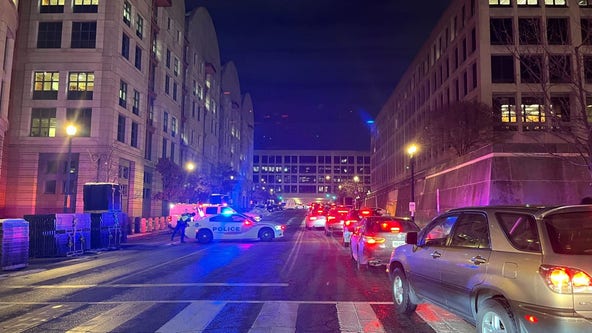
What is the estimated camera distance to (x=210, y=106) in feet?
250

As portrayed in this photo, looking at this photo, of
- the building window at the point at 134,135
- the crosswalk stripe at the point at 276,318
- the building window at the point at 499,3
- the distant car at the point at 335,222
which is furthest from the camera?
the building window at the point at 134,135

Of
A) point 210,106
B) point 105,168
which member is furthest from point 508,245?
point 210,106

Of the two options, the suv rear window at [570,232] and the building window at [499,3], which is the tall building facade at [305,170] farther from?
the suv rear window at [570,232]

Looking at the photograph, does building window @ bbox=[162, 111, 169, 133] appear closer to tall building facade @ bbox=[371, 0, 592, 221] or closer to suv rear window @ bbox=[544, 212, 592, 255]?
tall building facade @ bbox=[371, 0, 592, 221]

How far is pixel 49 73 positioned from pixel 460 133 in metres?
35.8

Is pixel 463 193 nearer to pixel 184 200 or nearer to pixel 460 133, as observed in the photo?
pixel 460 133

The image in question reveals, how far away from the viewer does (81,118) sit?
121 ft

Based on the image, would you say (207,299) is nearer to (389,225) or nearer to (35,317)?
(35,317)

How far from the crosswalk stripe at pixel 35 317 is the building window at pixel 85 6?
36359 millimetres

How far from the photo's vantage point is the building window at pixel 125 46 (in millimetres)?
39375

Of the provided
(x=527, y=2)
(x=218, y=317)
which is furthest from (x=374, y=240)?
(x=527, y=2)

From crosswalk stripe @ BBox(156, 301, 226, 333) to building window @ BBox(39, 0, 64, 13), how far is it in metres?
38.8

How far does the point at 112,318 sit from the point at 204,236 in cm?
1631

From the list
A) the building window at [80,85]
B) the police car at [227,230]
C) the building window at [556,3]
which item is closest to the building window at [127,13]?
the building window at [80,85]
